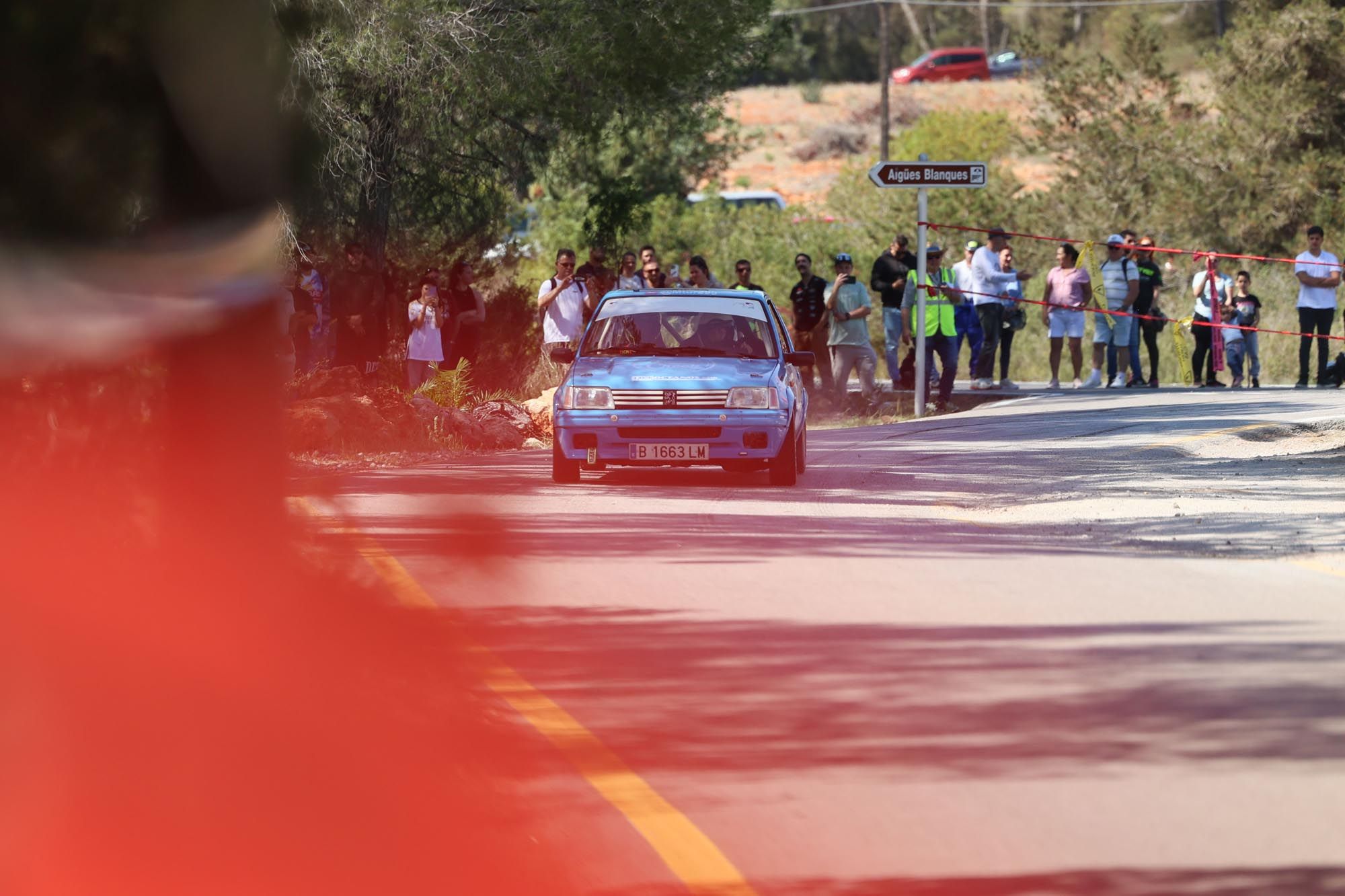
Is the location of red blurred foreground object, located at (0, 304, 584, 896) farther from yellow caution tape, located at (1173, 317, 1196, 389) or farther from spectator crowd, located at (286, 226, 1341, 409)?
yellow caution tape, located at (1173, 317, 1196, 389)

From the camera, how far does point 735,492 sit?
53.7ft

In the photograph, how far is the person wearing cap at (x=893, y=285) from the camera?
2622 centimetres

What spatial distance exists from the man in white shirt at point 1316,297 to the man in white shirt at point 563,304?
8.98 m

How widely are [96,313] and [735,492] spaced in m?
8.48

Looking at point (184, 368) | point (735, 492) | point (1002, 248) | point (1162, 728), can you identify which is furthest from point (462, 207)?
point (1162, 728)

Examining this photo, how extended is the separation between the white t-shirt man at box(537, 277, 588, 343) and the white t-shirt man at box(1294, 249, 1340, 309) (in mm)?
9039

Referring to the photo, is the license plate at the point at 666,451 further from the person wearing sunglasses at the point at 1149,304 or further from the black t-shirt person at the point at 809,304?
the person wearing sunglasses at the point at 1149,304

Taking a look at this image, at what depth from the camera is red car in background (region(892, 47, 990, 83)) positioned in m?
97.9

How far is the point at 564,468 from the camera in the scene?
16.8m

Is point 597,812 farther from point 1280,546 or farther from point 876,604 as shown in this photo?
point 1280,546

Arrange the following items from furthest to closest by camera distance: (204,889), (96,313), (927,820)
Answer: (96,313) < (927,820) < (204,889)

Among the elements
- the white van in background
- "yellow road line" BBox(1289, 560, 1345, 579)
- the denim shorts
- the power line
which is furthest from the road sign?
the power line

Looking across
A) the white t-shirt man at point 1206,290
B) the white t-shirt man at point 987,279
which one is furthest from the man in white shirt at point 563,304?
the white t-shirt man at point 1206,290

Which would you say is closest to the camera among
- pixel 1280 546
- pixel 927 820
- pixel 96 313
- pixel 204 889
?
pixel 204 889
